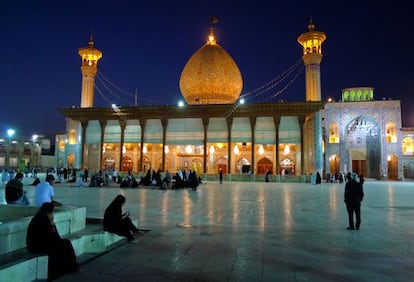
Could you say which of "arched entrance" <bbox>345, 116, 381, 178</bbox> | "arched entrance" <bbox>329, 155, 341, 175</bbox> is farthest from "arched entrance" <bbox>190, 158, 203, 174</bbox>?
"arched entrance" <bbox>345, 116, 381, 178</bbox>

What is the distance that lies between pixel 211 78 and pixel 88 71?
1395cm

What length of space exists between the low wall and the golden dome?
28091 mm

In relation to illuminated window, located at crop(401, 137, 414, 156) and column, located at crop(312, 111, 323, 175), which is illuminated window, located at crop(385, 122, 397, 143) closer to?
illuminated window, located at crop(401, 137, 414, 156)

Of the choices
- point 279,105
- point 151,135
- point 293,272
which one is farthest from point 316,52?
point 293,272

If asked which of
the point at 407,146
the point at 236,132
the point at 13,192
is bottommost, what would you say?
the point at 13,192

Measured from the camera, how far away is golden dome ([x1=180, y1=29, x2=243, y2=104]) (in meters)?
32.7

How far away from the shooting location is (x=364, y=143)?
120 feet

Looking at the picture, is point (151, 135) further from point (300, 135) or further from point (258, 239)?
point (258, 239)

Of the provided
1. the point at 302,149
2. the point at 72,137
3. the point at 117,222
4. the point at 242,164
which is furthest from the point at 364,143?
the point at 117,222

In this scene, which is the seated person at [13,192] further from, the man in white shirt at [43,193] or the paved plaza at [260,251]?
the paved plaza at [260,251]

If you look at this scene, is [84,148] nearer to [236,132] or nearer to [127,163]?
[127,163]

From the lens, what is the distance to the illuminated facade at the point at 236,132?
93.5 ft

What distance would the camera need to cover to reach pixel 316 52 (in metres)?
32.2

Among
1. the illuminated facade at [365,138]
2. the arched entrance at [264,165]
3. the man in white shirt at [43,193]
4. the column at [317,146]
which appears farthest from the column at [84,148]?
the man in white shirt at [43,193]
